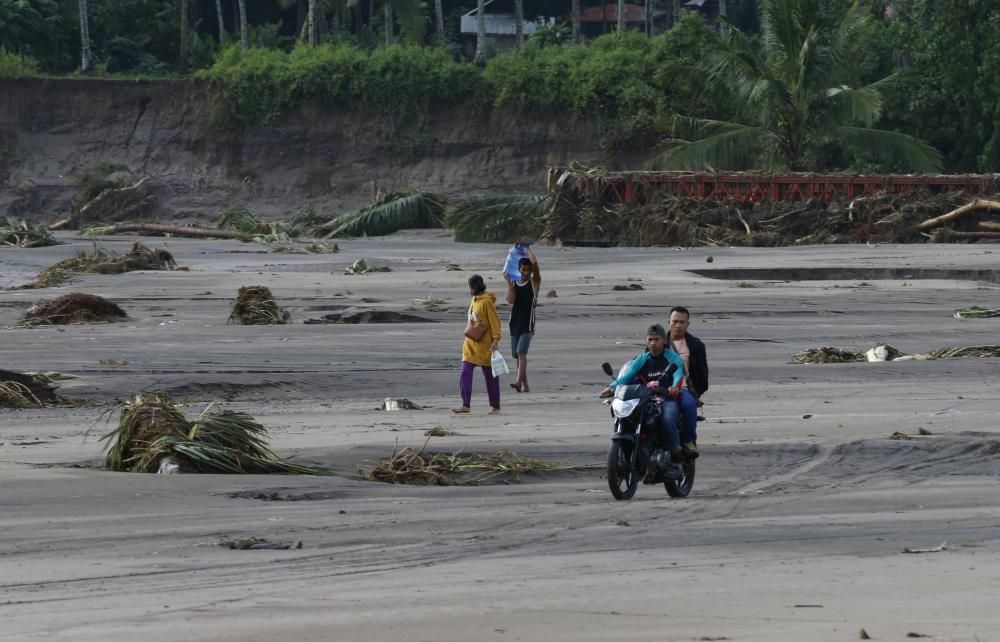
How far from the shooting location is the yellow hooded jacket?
13992 millimetres

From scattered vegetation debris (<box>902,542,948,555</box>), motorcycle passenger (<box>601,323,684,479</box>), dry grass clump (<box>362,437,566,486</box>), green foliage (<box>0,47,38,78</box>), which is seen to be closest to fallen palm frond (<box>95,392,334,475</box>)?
dry grass clump (<box>362,437,566,486</box>)

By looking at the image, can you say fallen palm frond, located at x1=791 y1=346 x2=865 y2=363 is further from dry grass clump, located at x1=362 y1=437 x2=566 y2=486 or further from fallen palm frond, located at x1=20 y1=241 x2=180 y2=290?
fallen palm frond, located at x1=20 y1=241 x2=180 y2=290

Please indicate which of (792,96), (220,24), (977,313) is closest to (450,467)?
(977,313)

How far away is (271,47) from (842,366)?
51.1m

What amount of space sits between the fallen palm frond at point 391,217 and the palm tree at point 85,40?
59.0 ft

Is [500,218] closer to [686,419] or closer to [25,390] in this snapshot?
[25,390]

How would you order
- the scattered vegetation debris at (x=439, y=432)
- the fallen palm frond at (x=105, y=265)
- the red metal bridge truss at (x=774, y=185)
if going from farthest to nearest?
the red metal bridge truss at (x=774, y=185), the fallen palm frond at (x=105, y=265), the scattered vegetation debris at (x=439, y=432)

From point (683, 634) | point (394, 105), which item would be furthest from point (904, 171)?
point (683, 634)

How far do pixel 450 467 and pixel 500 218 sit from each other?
32195 mm

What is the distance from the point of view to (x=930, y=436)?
12.0m

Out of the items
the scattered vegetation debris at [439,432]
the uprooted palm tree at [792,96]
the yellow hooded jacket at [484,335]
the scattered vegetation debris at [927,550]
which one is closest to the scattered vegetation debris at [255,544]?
the scattered vegetation debris at [927,550]

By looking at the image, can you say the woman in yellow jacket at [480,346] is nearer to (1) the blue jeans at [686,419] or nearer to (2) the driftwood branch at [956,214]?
(1) the blue jeans at [686,419]

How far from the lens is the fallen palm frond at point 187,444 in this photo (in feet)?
33.8

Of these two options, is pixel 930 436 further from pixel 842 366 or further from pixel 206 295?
pixel 206 295
